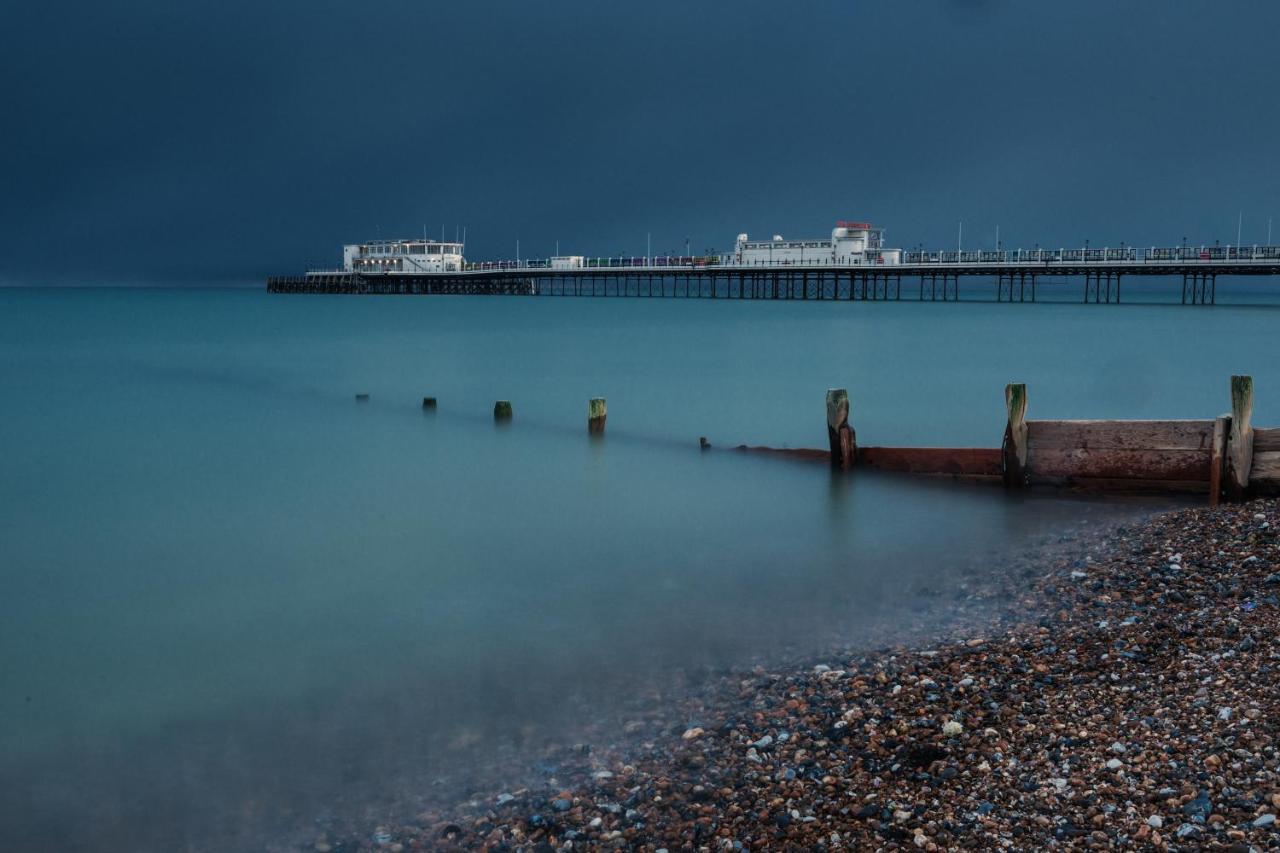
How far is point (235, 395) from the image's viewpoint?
22031 millimetres

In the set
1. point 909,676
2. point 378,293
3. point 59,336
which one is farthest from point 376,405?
point 378,293

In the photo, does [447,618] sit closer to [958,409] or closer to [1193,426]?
[1193,426]

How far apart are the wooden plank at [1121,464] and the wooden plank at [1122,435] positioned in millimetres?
46

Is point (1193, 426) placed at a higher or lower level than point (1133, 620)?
higher

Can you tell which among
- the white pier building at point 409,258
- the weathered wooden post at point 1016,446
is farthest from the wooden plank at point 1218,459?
the white pier building at point 409,258

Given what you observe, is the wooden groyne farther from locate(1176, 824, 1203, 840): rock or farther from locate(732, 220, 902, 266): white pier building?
locate(732, 220, 902, 266): white pier building

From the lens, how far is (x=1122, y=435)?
33.9ft

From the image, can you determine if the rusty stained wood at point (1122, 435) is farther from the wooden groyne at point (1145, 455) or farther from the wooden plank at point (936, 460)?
the wooden plank at point (936, 460)

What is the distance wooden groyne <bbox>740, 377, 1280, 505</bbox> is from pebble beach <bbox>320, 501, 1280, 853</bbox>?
3347 millimetres

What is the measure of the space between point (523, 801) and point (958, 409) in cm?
1667

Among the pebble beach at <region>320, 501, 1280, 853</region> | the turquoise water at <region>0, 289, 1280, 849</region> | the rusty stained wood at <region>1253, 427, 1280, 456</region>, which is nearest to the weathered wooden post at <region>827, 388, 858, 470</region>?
the turquoise water at <region>0, 289, 1280, 849</region>

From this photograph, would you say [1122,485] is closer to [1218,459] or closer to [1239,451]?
[1218,459]

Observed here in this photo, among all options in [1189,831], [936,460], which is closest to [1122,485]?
[936,460]

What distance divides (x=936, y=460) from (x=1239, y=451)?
9.83 feet
